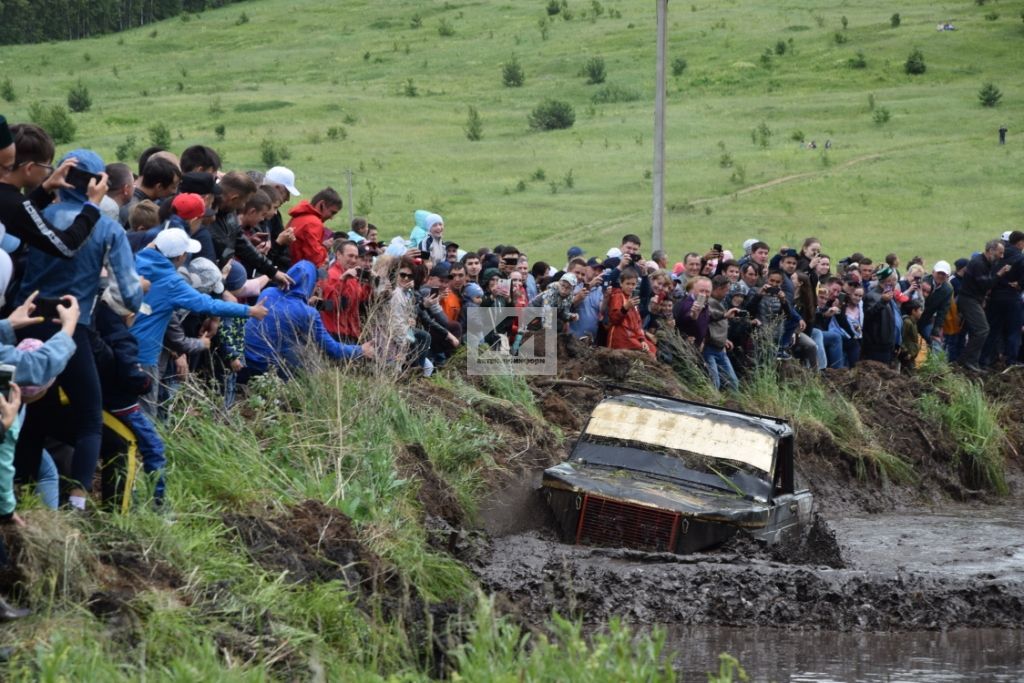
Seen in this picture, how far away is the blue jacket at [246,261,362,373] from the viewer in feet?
41.6

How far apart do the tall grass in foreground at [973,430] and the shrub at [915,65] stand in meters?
55.9

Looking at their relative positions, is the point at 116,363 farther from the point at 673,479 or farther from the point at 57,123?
the point at 57,123

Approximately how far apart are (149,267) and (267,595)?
2.81 metres

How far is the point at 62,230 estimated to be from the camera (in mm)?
8602

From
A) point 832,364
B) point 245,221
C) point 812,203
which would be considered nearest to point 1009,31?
point 812,203

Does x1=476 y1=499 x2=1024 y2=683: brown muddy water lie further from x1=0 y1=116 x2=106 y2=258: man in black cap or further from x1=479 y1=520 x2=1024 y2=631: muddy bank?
x1=0 y1=116 x2=106 y2=258: man in black cap

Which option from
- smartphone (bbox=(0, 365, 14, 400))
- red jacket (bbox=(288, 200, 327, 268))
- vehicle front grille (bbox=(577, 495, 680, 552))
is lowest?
vehicle front grille (bbox=(577, 495, 680, 552))

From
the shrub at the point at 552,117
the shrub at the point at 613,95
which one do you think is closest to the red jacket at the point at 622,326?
the shrub at the point at 552,117

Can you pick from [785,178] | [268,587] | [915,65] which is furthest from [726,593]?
[915,65]

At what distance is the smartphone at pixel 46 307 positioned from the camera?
27.8ft

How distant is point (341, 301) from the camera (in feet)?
45.4

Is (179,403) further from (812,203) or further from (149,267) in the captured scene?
(812,203)

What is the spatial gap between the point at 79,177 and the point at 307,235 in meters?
5.27

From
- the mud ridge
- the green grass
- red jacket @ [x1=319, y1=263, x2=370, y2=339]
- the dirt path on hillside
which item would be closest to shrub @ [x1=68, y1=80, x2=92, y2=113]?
the dirt path on hillside
